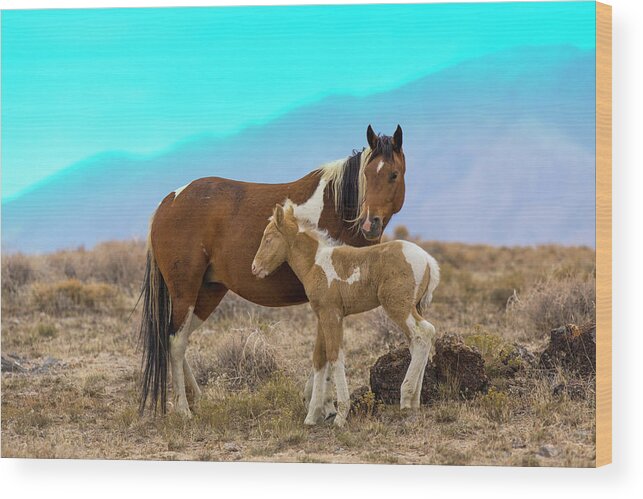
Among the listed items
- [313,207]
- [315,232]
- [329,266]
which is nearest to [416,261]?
[329,266]

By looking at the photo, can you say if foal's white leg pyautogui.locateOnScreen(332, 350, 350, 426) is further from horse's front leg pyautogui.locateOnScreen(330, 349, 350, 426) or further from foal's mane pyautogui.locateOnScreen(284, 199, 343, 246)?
foal's mane pyautogui.locateOnScreen(284, 199, 343, 246)

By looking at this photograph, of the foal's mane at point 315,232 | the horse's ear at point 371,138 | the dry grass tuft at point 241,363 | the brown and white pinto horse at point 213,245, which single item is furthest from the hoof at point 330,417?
the horse's ear at point 371,138

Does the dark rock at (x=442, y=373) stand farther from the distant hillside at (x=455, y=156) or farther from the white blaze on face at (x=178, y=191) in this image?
the white blaze on face at (x=178, y=191)

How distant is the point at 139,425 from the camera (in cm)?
832

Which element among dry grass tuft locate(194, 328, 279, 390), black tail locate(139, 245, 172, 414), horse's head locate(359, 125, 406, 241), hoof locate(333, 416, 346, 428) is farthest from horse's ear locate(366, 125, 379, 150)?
dry grass tuft locate(194, 328, 279, 390)

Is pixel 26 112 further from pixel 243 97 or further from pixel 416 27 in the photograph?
pixel 416 27

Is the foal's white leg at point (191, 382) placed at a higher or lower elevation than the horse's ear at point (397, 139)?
lower

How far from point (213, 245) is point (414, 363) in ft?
7.38

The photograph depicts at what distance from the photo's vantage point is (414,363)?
292 inches

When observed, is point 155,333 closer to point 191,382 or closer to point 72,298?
point 191,382

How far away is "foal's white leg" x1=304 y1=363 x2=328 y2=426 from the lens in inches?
307

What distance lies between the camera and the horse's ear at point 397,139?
298 inches

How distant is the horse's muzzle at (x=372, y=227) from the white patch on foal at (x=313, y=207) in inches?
24.7

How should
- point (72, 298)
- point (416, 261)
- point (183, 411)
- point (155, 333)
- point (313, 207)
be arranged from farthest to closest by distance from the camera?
1. point (72, 298)
2. point (155, 333)
3. point (183, 411)
4. point (313, 207)
5. point (416, 261)
